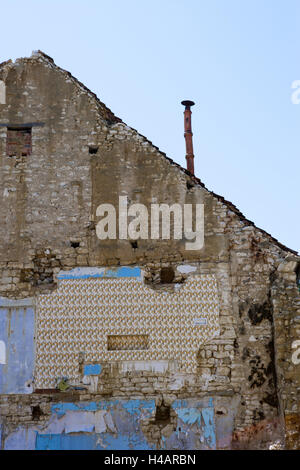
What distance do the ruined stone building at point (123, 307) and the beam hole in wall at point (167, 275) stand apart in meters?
0.03

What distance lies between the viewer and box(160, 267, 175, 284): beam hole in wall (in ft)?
43.8

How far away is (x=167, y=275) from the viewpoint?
13.4 m

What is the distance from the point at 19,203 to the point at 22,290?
5.43 feet

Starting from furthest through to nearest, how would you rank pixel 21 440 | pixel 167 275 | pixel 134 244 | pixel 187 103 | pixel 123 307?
pixel 187 103, pixel 134 244, pixel 167 275, pixel 123 307, pixel 21 440

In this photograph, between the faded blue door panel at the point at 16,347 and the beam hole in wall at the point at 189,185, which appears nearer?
the faded blue door panel at the point at 16,347

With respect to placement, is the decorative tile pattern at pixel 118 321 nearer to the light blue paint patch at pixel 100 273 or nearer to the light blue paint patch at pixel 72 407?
the light blue paint patch at pixel 100 273

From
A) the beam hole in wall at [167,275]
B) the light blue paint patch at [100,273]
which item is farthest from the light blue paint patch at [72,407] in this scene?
the beam hole in wall at [167,275]

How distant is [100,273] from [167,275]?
1.20 metres

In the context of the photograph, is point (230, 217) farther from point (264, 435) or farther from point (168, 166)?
point (264, 435)

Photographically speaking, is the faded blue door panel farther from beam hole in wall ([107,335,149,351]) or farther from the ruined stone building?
beam hole in wall ([107,335,149,351])

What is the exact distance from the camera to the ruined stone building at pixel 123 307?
41.2ft

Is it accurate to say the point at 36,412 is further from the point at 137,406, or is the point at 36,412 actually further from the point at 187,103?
the point at 187,103

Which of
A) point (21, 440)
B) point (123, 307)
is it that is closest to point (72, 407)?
point (21, 440)

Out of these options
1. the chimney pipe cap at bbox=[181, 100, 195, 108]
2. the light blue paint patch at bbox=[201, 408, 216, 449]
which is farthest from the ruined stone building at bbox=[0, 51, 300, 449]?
the chimney pipe cap at bbox=[181, 100, 195, 108]
